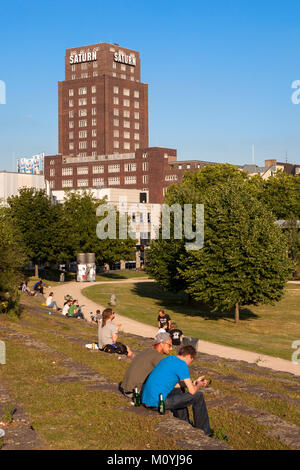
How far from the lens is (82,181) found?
7018 inches

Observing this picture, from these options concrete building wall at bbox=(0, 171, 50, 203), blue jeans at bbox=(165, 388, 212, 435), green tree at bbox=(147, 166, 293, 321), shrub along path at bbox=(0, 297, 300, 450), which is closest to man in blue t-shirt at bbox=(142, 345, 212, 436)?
blue jeans at bbox=(165, 388, 212, 435)

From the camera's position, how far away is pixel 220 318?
1982 inches

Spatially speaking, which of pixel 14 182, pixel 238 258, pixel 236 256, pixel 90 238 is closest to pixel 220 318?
pixel 238 258

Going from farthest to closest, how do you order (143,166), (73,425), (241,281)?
(143,166), (241,281), (73,425)

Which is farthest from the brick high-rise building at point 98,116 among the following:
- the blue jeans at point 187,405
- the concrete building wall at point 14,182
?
the blue jeans at point 187,405

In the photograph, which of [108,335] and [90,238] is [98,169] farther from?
[108,335]

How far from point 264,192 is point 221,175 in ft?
37.7

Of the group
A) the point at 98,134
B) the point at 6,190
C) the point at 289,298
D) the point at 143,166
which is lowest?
the point at 289,298

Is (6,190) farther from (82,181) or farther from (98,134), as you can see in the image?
(98,134)

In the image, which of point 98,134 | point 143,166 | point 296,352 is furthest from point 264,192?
point 98,134

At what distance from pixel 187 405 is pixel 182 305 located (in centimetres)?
4767

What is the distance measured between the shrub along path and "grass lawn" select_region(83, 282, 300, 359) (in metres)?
15.7

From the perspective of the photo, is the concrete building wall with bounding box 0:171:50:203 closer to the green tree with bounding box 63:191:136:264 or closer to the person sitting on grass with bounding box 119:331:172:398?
the green tree with bounding box 63:191:136:264

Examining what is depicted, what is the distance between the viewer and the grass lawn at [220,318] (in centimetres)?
3666
